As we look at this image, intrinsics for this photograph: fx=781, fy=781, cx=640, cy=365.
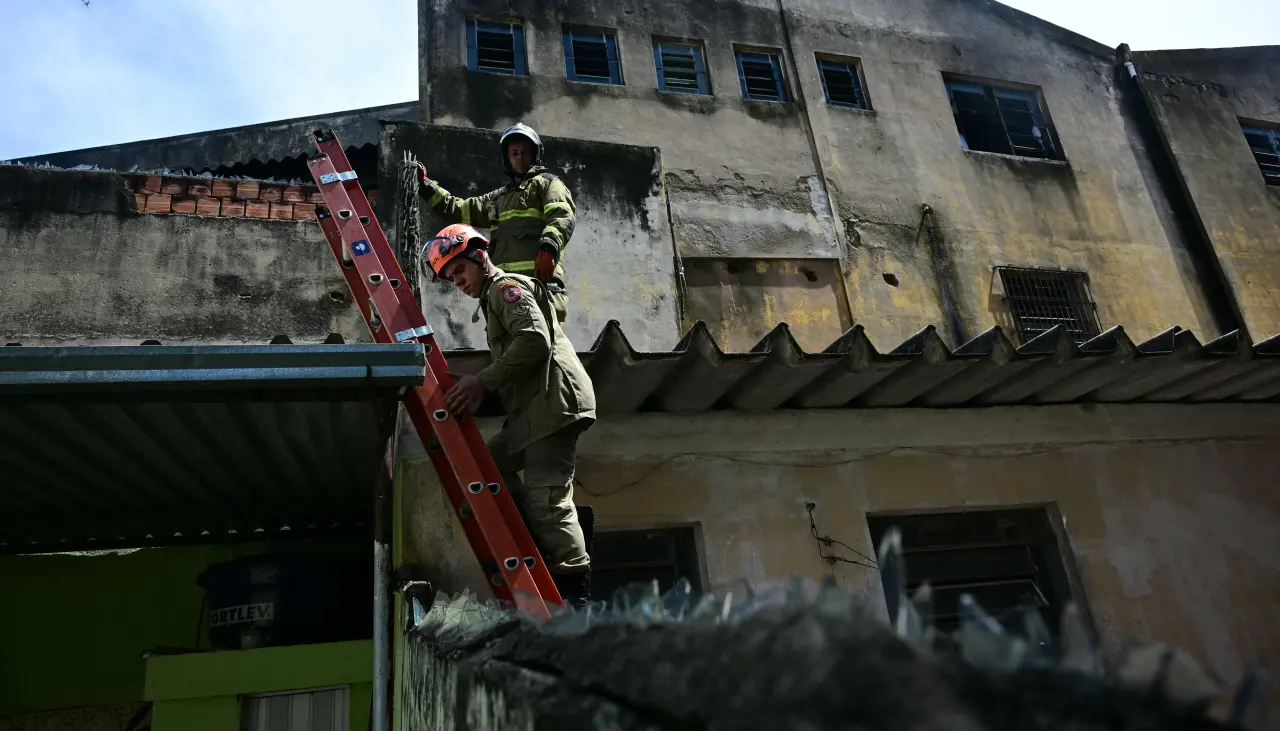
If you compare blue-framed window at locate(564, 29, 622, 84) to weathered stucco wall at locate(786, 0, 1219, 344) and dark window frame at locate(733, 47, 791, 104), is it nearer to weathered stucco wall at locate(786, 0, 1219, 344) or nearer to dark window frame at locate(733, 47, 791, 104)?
dark window frame at locate(733, 47, 791, 104)

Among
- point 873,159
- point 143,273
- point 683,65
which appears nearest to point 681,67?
point 683,65

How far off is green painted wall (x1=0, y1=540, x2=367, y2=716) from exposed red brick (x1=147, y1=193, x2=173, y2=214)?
303 cm

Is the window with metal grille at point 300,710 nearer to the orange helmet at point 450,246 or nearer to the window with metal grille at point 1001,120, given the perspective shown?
the orange helmet at point 450,246

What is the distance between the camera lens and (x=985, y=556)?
5711 mm

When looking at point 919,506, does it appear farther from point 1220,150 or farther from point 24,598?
point 1220,150

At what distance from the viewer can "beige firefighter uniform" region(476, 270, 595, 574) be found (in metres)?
3.35

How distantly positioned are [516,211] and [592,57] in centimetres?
536

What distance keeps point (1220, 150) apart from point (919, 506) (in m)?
9.39

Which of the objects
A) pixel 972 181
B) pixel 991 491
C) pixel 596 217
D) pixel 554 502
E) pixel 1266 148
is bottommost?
pixel 554 502

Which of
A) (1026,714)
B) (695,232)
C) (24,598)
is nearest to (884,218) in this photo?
(695,232)

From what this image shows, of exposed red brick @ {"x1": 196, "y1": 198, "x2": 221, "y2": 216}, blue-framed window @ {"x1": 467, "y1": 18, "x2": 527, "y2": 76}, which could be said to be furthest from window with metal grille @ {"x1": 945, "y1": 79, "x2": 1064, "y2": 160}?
exposed red brick @ {"x1": 196, "y1": 198, "x2": 221, "y2": 216}

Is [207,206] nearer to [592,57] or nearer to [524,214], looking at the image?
[524,214]

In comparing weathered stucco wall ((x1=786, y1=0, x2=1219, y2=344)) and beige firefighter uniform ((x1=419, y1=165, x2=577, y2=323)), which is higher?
weathered stucco wall ((x1=786, y1=0, x2=1219, y2=344))

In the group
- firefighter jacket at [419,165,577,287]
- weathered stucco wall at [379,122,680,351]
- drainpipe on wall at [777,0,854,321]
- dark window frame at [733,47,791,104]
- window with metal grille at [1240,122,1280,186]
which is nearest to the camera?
firefighter jacket at [419,165,577,287]
